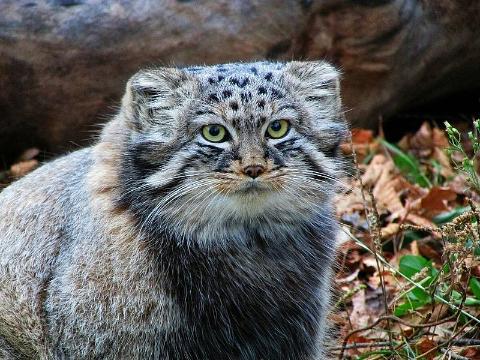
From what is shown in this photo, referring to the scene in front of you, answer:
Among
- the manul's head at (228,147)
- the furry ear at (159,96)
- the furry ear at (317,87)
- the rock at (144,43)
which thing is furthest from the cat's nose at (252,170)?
the rock at (144,43)

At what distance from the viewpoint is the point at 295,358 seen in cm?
503

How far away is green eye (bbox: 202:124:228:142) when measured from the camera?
14.8ft

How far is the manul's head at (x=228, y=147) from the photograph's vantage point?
4.48 meters

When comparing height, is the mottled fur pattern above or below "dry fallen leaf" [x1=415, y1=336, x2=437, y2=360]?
above

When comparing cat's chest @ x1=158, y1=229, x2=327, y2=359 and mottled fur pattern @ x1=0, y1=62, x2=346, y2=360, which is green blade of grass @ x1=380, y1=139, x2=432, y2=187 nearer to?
mottled fur pattern @ x1=0, y1=62, x2=346, y2=360

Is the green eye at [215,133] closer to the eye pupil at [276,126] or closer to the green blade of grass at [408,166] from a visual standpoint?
the eye pupil at [276,126]

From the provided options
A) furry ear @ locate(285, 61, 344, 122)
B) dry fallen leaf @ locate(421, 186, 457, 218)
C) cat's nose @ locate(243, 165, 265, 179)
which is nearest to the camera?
cat's nose @ locate(243, 165, 265, 179)

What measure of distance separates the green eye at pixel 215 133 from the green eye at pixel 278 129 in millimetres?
226

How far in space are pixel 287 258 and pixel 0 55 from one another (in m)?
→ 3.64

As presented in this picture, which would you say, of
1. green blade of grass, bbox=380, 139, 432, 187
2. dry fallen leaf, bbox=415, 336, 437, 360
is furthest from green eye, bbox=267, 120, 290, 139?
green blade of grass, bbox=380, 139, 432, 187

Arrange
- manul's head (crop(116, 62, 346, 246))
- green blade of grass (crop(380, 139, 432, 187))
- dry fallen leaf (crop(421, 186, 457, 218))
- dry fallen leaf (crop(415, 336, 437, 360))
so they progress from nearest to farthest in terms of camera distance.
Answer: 1. manul's head (crop(116, 62, 346, 246))
2. dry fallen leaf (crop(415, 336, 437, 360))
3. dry fallen leaf (crop(421, 186, 457, 218))
4. green blade of grass (crop(380, 139, 432, 187))

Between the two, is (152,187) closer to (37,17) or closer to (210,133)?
(210,133)

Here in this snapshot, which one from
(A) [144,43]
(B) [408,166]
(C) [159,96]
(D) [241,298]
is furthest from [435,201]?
(C) [159,96]

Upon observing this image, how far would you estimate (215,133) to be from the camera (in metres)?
4.54
